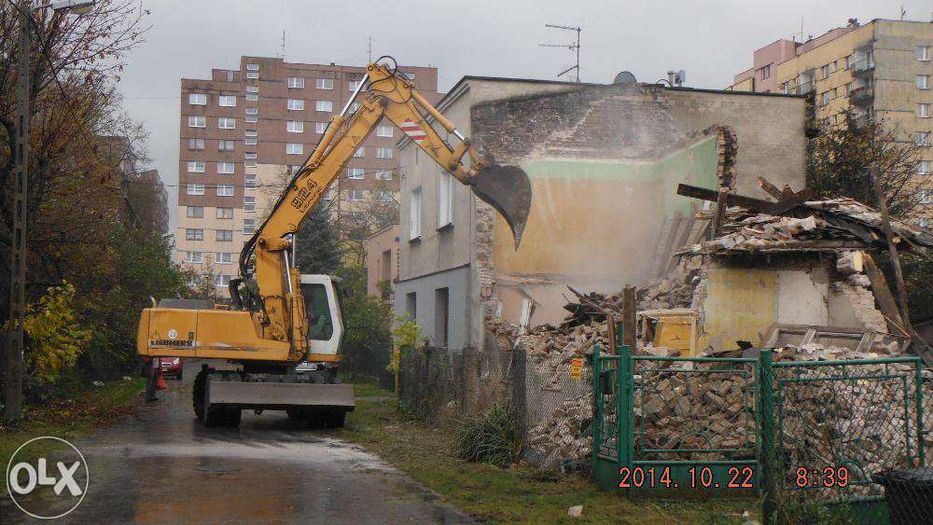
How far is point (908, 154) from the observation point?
27.6 meters

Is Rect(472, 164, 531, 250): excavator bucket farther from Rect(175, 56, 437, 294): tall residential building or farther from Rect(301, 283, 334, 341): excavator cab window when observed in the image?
Rect(175, 56, 437, 294): tall residential building

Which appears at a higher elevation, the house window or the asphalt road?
the house window

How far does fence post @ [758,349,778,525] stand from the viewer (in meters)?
7.34

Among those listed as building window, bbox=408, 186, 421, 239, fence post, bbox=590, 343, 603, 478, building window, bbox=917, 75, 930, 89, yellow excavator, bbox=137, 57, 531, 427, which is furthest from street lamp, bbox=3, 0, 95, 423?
building window, bbox=917, 75, 930, 89

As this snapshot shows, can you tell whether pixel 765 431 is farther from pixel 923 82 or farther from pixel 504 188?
pixel 923 82

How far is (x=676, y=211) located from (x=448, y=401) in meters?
7.02

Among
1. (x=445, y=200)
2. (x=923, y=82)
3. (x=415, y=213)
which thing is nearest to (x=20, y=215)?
(x=445, y=200)

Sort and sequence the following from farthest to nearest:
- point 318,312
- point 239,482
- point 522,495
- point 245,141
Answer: point 245,141, point 318,312, point 239,482, point 522,495

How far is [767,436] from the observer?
24.4ft

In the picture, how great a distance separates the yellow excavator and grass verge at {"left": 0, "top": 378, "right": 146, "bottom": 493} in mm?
1879

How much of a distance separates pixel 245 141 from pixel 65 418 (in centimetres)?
7691

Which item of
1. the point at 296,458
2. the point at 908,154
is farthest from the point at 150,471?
the point at 908,154

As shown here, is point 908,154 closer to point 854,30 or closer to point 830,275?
point 830,275

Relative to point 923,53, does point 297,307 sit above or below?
below
